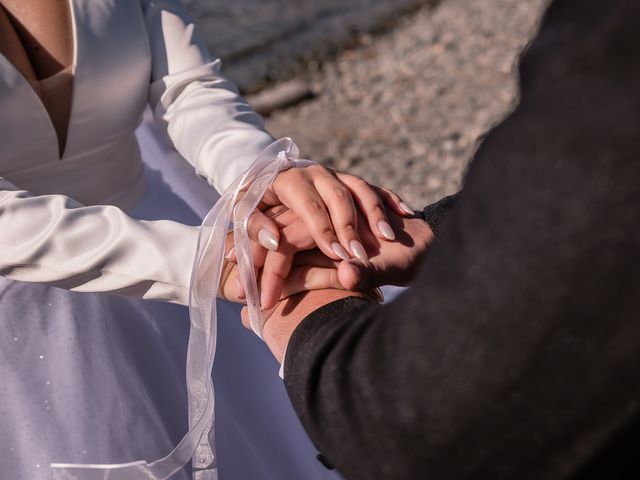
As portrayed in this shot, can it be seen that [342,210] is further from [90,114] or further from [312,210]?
[90,114]

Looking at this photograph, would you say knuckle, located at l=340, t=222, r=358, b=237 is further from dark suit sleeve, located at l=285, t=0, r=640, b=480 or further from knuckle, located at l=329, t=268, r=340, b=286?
dark suit sleeve, located at l=285, t=0, r=640, b=480

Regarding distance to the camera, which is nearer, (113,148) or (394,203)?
(394,203)

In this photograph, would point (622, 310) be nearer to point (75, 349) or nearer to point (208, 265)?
point (208, 265)

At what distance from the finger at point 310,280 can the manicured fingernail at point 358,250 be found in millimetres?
44

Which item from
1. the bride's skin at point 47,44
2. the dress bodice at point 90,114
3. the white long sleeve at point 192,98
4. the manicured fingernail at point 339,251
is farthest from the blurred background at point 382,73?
the manicured fingernail at point 339,251

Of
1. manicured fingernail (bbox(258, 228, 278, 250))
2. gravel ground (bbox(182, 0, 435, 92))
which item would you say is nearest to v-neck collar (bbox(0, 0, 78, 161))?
manicured fingernail (bbox(258, 228, 278, 250))

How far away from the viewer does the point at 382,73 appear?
5895 mm

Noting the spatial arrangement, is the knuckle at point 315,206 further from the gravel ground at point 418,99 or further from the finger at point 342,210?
the gravel ground at point 418,99

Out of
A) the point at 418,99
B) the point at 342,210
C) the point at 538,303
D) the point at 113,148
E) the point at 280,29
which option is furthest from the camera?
the point at 280,29

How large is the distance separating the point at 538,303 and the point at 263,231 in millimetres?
675

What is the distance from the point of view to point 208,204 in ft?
6.57

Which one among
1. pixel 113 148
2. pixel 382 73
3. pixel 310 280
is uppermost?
pixel 310 280

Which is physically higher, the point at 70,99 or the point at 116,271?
the point at 70,99

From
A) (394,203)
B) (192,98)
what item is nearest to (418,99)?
(192,98)
